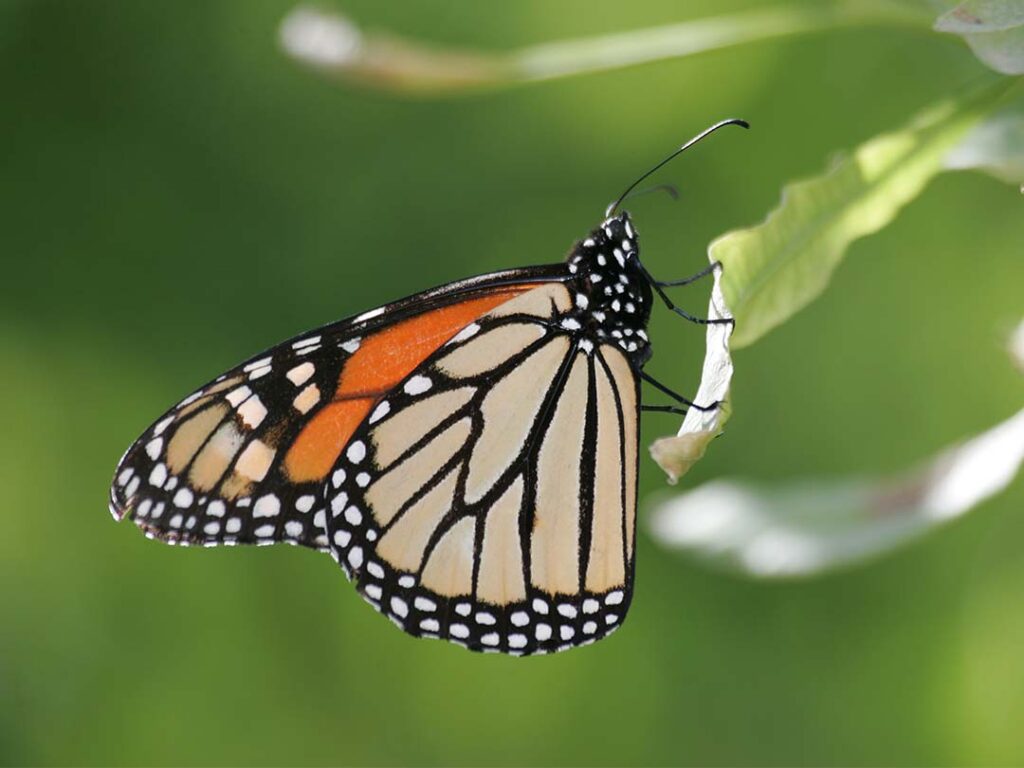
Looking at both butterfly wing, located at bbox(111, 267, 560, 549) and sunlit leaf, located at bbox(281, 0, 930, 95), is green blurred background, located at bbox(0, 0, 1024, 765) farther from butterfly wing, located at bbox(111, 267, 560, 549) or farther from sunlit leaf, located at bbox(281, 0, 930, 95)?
sunlit leaf, located at bbox(281, 0, 930, 95)

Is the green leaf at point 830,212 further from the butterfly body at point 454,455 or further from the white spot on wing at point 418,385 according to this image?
the white spot on wing at point 418,385

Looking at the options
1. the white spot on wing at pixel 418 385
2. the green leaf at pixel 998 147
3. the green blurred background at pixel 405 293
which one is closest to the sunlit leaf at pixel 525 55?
the green leaf at pixel 998 147

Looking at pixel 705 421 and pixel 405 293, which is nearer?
pixel 705 421

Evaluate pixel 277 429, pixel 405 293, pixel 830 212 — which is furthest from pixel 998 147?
pixel 405 293

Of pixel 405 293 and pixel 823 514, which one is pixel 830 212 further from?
pixel 405 293

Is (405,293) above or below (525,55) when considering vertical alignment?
above

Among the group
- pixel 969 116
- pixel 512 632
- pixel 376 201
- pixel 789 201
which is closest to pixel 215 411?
pixel 512 632

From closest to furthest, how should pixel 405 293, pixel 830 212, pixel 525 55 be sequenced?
pixel 830 212
pixel 525 55
pixel 405 293
